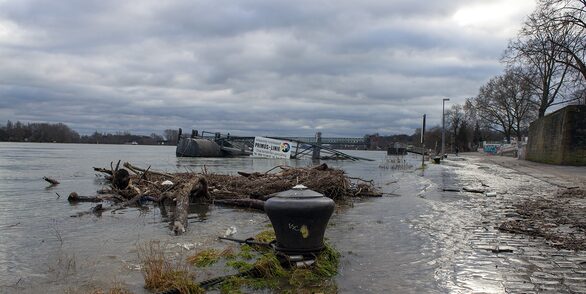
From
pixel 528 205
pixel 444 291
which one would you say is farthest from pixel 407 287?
pixel 528 205

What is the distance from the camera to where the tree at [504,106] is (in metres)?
84.5

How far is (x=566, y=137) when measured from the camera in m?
35.3

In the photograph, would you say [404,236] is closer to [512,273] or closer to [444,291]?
[512,273]

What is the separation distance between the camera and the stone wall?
34.6m

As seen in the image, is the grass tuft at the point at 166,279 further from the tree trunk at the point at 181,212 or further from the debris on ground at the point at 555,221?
the debris on ground at the point at 555,221

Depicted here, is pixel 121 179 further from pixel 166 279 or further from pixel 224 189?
pixel 166 279

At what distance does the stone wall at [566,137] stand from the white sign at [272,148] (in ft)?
138

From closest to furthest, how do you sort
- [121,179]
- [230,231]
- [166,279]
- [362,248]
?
[166,279] → [362,248] → [230,231] → [121,179]

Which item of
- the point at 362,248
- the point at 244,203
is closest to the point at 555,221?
the point at 362,248

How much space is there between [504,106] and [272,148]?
42033 mm

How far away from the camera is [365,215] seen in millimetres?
12477

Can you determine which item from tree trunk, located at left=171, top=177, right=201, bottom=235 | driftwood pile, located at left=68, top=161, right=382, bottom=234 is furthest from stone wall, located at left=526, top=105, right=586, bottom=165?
tree trunk, located at left=171, top=177, right=201, bottom=235

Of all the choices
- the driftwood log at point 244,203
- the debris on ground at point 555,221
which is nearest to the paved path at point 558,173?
the debris on ground at point 555,221

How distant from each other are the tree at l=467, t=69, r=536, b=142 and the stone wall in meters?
41.2
